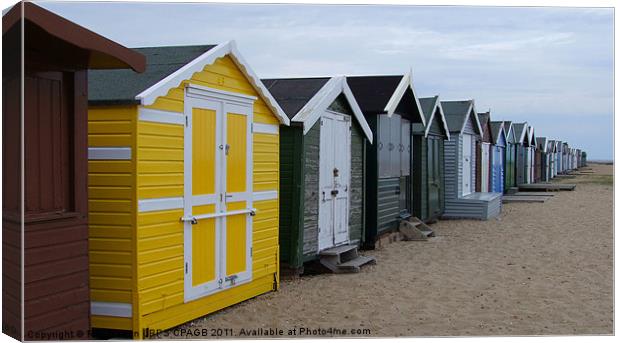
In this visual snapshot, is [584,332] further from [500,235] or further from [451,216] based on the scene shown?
[451,216]

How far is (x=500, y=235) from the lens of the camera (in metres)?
14.7

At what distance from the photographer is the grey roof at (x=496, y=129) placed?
24.5 meters

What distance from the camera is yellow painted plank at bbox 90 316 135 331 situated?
6371mm

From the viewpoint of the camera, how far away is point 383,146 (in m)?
13.2

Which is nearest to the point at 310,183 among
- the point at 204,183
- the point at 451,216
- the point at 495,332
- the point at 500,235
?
the point at 204,183

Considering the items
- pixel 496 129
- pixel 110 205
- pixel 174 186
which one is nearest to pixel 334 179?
pixel 174 186

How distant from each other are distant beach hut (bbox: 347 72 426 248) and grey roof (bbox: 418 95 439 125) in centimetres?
171

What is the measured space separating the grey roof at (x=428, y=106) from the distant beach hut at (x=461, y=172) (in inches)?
75.8

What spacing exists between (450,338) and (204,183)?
2.72m

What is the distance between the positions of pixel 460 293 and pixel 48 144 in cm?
517

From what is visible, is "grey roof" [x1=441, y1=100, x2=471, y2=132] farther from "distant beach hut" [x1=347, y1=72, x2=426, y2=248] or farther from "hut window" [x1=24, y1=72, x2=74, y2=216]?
"hut window" [x1=24, y1=72, x2=74, y2=216]

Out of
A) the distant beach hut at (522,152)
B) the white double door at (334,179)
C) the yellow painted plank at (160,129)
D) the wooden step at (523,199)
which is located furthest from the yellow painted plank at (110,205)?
the distant beach hut at (522,152)

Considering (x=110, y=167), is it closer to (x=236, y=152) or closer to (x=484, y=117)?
(x=236, y=152)

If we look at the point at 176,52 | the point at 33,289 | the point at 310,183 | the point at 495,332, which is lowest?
the point at 495,332
